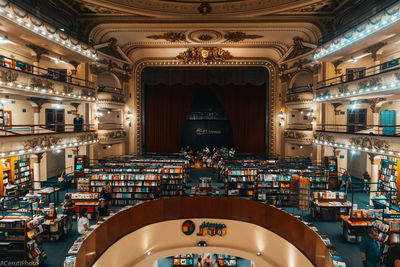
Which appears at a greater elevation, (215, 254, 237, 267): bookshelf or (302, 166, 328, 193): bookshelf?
(302, 166, 328, 193): bookshelf

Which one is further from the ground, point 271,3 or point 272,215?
point 271,3

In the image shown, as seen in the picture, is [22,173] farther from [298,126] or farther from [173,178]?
[298,126]

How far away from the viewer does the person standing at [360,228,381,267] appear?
514cm

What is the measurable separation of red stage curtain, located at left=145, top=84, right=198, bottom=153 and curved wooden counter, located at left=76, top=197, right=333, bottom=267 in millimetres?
8563

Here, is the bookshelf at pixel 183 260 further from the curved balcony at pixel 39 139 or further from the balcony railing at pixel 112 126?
the balcony railing at pixel 112 126

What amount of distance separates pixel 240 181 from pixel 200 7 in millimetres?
9152

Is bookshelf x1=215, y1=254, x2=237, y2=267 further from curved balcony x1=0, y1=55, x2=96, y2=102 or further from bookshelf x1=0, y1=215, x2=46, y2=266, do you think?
curved balcony x1=0, y1=55, x2=96, y2=102

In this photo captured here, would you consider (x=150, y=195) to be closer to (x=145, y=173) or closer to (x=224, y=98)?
(x=145, y=173)

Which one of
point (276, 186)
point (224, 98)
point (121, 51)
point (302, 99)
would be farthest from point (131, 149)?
point (302, 99)

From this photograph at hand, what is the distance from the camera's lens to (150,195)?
9.84m

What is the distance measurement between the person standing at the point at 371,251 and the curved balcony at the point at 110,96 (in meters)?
13.9

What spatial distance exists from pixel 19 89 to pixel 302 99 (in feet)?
46.7

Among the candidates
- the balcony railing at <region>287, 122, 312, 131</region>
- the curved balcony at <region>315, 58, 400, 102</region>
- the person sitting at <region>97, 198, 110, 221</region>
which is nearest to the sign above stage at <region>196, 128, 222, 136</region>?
the balcony railing at <region>287, 122, 312, 131</region>

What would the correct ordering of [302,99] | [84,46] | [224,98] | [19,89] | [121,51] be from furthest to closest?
[224,98] < [121,51] < [302,99] < [84,46] < [19,89]
